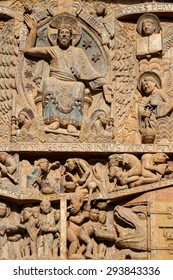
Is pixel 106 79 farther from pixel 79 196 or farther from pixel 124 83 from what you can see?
pixel 79 196

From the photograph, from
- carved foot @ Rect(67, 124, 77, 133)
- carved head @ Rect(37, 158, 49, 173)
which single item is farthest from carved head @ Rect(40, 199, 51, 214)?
carved foot @ Rect(67, 124, 77, 133)

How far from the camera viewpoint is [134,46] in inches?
679

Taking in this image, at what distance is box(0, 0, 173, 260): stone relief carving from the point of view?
16.6 meters

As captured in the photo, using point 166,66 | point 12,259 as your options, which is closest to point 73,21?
point 166,66

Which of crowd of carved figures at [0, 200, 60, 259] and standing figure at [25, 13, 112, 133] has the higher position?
standing figure at [25, 13, 112, 133]

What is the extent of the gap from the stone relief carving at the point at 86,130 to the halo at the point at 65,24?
1 cm

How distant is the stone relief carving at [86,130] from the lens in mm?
16609

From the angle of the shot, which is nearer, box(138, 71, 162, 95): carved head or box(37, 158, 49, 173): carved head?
box(37, 158, 49, 173): carved head

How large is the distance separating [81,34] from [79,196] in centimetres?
200

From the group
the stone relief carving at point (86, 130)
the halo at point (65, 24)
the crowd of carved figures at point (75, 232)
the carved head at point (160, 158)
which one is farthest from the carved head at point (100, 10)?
the crowd of carved figures at point (75, 232)

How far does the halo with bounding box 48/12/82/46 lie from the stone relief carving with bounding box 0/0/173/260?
0.01 m

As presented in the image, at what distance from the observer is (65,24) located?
1719 centimetres

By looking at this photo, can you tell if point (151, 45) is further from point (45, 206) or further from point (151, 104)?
point (45, 206)

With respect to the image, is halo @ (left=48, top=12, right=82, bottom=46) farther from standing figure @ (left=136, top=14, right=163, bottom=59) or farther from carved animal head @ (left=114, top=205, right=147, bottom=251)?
carved animal head @ (left=114, top=205, right=147, bottom=251)
